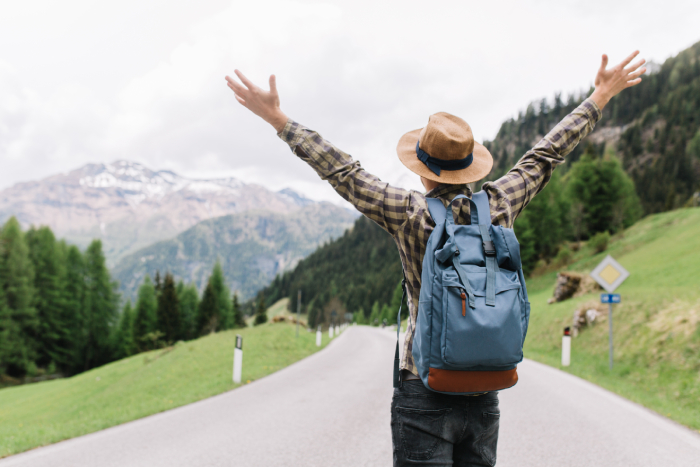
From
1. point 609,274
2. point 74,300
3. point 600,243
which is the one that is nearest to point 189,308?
point 74,300

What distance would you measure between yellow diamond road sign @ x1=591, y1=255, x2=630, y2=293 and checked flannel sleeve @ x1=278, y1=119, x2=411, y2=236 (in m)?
11.5

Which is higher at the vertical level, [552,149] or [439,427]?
[552,149]

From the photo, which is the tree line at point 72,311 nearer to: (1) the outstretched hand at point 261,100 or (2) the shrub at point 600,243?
(2) the shrub at point 600,243

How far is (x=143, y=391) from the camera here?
13930mm

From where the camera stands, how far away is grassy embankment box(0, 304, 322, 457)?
7.83m

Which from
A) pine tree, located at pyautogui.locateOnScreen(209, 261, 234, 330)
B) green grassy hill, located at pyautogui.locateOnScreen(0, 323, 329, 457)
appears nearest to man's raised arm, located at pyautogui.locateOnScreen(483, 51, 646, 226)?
green grassy hill, located at pyautogui.locateOnScreen(0, 323, 329, 457)

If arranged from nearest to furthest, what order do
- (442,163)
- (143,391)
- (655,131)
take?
(442,163), (143,391), (655,131)

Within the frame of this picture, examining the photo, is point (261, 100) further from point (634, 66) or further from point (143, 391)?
point (143, 391)

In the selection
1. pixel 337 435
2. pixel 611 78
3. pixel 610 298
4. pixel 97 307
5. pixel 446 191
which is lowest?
pixel 97 307

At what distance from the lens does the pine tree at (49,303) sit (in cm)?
4368

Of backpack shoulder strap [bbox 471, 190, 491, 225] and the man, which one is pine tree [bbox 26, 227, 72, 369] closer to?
the man

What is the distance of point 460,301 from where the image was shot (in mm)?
1686

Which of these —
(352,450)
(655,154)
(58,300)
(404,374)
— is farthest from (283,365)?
(655,154)

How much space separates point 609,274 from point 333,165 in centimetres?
1195
